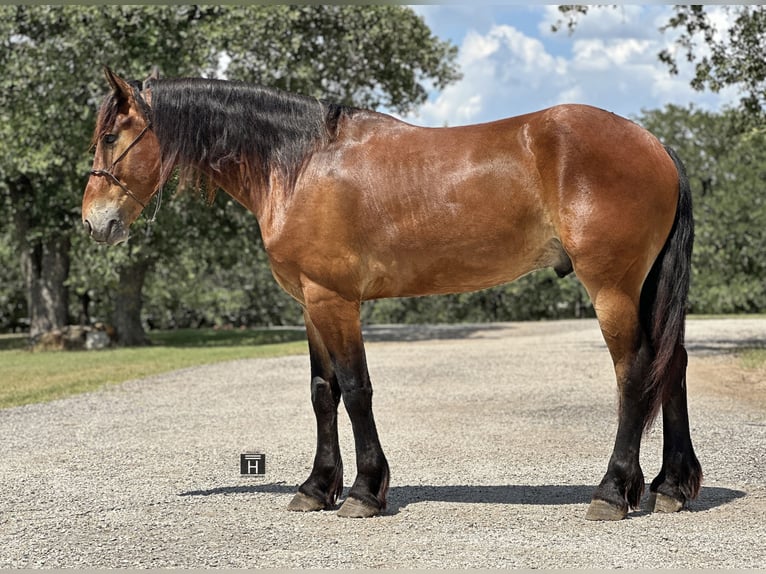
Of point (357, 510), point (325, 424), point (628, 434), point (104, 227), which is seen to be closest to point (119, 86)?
point (104, 227)

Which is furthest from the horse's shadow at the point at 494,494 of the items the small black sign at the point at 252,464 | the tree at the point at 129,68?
the tree at the point at 129,68

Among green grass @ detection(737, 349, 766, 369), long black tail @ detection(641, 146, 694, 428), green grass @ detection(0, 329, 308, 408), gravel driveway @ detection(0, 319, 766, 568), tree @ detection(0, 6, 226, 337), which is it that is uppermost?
tree @ detection(0, 6, 226, 337)

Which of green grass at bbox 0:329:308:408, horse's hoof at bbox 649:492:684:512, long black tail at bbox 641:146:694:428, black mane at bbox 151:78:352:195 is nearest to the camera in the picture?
long black tail at bbox 641:146:694:428

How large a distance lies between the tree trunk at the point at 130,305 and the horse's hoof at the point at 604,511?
66.9ft

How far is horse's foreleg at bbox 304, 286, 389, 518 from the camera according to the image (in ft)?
17.3

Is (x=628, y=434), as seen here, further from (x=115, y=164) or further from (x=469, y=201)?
(x=115, y=164)

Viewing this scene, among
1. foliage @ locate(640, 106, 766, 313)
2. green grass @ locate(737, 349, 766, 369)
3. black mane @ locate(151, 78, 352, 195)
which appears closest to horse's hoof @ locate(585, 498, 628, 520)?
black mane @ locate(151, 78, 352, 195)

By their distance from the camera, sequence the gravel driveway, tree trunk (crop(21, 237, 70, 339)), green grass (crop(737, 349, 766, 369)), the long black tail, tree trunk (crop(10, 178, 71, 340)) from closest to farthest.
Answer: the gravel driveway
the long black tail
green grass (crop(737, 349, 766, 369))
tree trunk (crop(10, 178, 71, 340))
tree trunk (crop(21, 237, 70, 339))

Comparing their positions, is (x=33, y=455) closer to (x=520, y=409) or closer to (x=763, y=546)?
(x=520, y=409)

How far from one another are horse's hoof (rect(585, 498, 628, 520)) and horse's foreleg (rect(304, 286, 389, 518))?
3.80 ft

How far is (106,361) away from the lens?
1881 cm

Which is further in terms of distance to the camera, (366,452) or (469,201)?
(366,452)

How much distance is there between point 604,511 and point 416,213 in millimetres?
1930

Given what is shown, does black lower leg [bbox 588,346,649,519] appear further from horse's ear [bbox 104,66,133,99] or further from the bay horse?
horse's ear [bbox 104,66,133,99]
